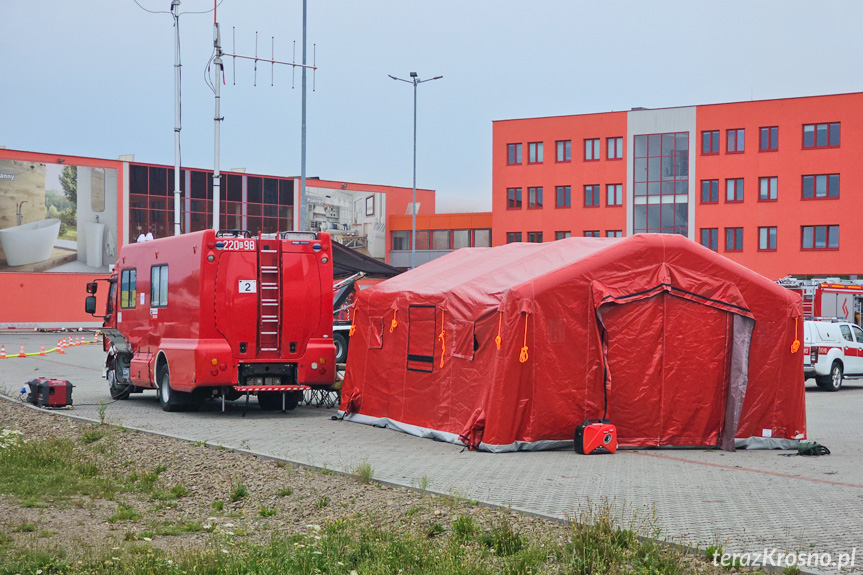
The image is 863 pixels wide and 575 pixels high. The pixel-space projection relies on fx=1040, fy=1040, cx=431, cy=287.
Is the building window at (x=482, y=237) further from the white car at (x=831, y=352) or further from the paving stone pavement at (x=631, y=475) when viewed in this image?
the paving stone pavement at (x=631, y=475)

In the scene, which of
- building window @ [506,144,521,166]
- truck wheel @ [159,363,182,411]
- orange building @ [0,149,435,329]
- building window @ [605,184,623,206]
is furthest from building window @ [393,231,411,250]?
truck wheel @ [159,363,182,411]

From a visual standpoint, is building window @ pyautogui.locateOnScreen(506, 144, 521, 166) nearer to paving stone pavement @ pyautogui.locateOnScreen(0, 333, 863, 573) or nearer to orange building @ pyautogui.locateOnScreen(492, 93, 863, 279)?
orange building @ pyautogui.locateOnScreen(492, 93, 863, 279)

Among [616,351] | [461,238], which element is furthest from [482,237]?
[616,351]

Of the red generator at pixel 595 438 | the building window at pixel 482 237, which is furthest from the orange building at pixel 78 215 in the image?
the red generator at pixel 595 438

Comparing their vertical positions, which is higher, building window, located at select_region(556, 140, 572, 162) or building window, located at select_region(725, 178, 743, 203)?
building window, located at select_region(556, 140, 572, 162)

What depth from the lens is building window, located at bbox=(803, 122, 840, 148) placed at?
57750 mm

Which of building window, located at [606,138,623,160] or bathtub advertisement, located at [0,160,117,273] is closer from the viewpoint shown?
bathtub advertisement, located at [0,160,117,273]

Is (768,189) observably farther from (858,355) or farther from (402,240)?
(402,240)

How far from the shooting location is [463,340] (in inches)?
578

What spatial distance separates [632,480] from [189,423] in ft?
26.7

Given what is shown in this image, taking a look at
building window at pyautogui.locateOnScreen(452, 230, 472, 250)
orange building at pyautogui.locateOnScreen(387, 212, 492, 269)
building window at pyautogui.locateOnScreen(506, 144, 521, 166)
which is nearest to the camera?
building window at pyautogui.locateOnScreen(506, 144, 521, 166)

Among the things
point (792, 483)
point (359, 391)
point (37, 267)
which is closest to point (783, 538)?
point (792, 483)

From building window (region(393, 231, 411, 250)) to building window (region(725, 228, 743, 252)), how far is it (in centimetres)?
2956

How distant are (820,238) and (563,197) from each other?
1602 centimetres
